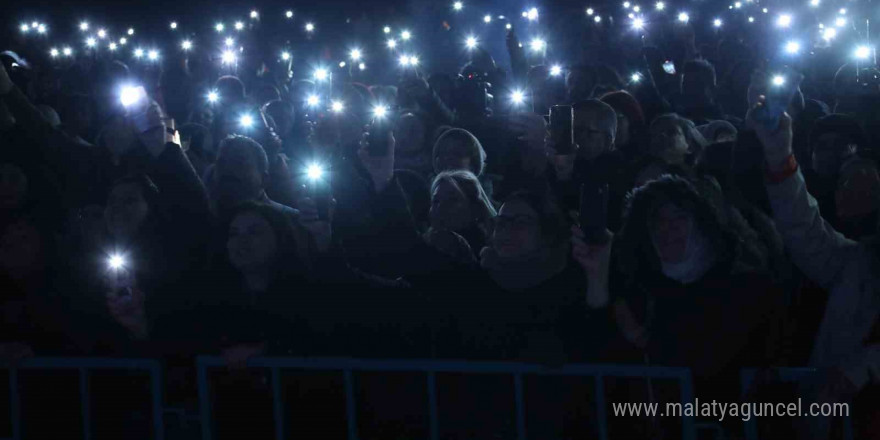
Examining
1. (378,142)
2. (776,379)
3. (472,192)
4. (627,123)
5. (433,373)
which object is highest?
(627,123)

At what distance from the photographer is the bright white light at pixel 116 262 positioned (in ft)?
14.3

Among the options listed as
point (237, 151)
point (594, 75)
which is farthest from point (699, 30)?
point (237, 151)

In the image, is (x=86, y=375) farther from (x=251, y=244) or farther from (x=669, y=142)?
(x=669, y=142)

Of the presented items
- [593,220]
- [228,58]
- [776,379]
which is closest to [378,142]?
[593,220]

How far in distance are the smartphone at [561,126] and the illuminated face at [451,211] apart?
73cm

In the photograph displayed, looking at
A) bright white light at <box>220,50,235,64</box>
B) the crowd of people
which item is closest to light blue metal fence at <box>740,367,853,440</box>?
the crowd of people

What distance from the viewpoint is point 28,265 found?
4547mm

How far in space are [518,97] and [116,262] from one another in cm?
365

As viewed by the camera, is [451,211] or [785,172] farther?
[451,211]

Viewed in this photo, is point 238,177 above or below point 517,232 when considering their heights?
above

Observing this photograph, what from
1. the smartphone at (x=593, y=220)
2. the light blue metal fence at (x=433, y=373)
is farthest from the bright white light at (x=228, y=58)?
the smartphone at (x=593, y=220)

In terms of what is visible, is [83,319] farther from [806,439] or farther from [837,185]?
[837,185]

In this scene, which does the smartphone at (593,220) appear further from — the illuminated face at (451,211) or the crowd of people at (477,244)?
the illuminated face at (451,211)

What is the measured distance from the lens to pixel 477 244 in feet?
15.1
